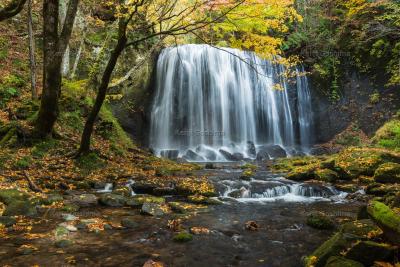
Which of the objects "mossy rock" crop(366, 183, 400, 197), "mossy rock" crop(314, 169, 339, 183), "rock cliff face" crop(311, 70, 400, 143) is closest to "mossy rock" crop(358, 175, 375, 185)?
"mossy rock" crop(314, 169, 339, 183)

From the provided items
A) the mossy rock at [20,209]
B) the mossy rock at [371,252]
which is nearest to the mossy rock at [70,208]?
the mossy rock at [20,209]

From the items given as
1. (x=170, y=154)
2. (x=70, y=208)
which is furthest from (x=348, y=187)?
(x=170, y=154)

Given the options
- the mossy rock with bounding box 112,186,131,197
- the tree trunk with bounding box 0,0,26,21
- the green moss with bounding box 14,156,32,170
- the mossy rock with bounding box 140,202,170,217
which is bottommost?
the mossy rock with bounding box 140,202,170,217

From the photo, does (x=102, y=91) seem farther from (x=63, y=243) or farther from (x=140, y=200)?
(x=63, y=243)

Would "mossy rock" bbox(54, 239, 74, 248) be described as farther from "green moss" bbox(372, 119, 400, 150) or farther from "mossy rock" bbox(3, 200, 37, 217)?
"green moss" bbox(372, 119, 400, 150)

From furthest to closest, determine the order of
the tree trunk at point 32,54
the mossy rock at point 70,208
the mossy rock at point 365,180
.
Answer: the tree trunk at point 32,54 < the mossy rock at point 365,180 < the mossy rock at point 70,208

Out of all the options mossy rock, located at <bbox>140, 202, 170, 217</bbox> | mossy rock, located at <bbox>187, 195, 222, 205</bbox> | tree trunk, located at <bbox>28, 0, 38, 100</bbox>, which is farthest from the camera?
tree trunk, located at <bbox>28, 0, 38, 100</bbox>

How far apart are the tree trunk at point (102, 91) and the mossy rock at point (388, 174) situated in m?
8.17

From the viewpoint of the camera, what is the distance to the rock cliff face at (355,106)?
66.2ft

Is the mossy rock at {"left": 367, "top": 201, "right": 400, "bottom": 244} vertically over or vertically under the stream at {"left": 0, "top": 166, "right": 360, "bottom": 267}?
over

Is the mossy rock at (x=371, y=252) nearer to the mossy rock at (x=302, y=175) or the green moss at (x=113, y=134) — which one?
the mossy rock at (x=302, y=175)

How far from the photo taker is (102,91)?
9289mm

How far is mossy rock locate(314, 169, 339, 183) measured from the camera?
11302 mm

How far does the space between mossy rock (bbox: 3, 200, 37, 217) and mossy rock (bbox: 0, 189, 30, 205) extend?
16 cm
